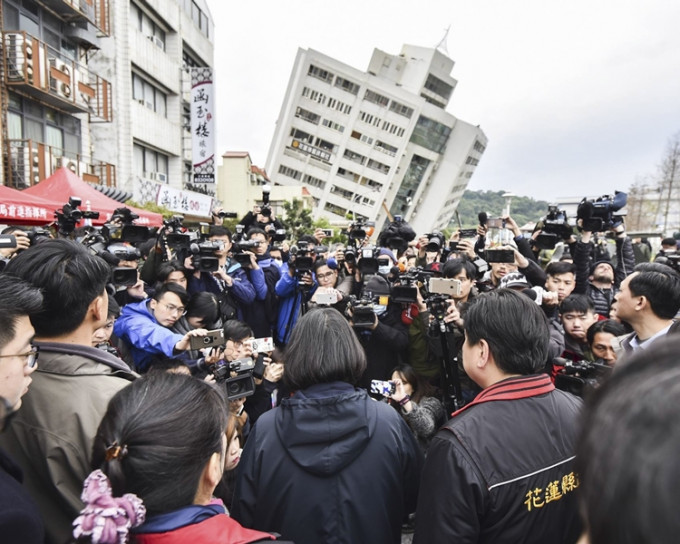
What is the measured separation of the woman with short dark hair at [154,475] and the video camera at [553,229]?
12.2 ft

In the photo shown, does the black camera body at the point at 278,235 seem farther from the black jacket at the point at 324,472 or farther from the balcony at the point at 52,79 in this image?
the balcony at the point at 52,79

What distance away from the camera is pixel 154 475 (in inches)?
44.2

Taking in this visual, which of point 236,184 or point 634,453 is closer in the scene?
point 634,453

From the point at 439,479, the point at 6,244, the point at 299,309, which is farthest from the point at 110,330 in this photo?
the point at 439,479

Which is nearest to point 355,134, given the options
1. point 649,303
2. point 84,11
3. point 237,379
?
point 84,11

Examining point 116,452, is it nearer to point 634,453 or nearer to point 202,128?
point 634,453

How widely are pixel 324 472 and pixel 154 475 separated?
674 millimetres

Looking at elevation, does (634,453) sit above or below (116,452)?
above

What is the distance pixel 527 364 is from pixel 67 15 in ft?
46.9

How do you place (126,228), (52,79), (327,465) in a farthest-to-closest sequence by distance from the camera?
(52,79), (126,228), (327,465)

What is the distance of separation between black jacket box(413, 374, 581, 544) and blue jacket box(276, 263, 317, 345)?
320 cm

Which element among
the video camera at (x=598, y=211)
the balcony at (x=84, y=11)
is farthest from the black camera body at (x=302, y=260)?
the balcony at (x=84, y=11)

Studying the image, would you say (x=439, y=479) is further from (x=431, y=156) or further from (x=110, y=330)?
A: (x=431, y=156)

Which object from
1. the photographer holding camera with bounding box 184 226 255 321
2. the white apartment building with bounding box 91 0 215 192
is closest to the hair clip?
the photographer holding camera with bounding box 184 226 255 321
